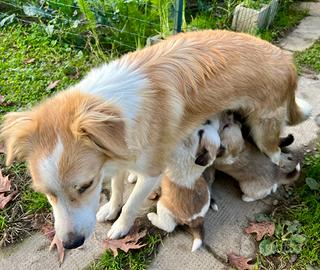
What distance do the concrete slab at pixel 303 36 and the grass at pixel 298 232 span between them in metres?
2.00

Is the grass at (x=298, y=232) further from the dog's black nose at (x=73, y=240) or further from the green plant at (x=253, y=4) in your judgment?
the green plant at (x=253, y=4)

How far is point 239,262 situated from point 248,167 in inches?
27.4

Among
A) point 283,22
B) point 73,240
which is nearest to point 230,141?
point 73,240

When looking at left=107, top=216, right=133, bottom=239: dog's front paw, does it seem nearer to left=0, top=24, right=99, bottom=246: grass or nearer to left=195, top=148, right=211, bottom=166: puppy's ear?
left=0, top=24, right=99, bottom=246: grass

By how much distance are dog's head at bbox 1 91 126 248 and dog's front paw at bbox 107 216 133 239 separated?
0.60 meters

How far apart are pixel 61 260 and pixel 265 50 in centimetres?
205

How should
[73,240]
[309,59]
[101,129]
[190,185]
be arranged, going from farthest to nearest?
[309,59] → [190,185] → [73,240] → [101,129]

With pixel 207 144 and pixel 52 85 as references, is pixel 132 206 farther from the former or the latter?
pixel 52 85

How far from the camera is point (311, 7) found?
5.38m

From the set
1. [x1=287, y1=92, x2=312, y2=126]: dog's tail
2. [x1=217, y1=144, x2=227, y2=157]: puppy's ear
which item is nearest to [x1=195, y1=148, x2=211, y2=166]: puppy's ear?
[x1=217, y1=144, x2=227, y2=157]: puppy's ear

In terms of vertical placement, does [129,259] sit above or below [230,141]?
below

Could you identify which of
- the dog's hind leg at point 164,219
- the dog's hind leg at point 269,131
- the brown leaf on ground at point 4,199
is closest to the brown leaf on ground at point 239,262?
the dog's hind leg at point 164,219

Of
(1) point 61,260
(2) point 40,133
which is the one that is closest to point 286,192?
(1) point 61,260

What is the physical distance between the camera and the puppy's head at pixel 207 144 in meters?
2.48
